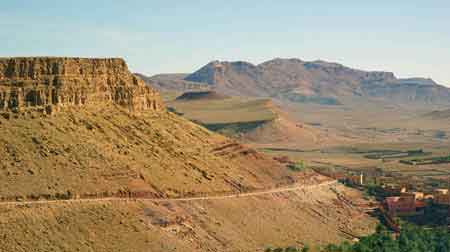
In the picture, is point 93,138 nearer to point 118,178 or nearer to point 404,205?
point 118,178

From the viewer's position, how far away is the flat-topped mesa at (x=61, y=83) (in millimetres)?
69562

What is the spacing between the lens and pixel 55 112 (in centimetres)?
7088

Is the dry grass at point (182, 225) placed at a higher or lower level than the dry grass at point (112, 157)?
lower

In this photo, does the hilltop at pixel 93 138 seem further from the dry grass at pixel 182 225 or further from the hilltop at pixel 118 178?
the dry grass at pixel 182 225

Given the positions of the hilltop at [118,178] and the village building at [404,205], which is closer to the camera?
the hilltop at [118,178]

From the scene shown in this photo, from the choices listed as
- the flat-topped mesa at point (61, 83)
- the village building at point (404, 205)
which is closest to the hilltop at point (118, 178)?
the flat-topped mesa at point (61, 83)

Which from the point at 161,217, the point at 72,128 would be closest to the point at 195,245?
the point at 161,217

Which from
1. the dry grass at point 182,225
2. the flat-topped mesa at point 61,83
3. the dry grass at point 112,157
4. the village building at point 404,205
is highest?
the flat-topped mesa at point 61,83

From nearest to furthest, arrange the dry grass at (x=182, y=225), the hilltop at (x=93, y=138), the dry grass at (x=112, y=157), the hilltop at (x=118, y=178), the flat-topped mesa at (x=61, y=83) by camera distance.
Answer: the dry grass at (x=182, y=225)
the hilltop at (x=118, y=178)
the dry grass at (x=112, y=157)
the hilltop at (x=93, y=138)
the flat-topped mesa at (x=61, y=83)

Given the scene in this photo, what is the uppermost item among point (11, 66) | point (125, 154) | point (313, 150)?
point (11, 66)

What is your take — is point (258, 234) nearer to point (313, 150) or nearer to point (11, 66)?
point (11, 66)

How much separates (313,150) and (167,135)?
11733cm

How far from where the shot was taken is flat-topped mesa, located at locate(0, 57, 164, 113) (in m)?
69.6

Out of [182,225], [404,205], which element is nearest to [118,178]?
[182,225]
